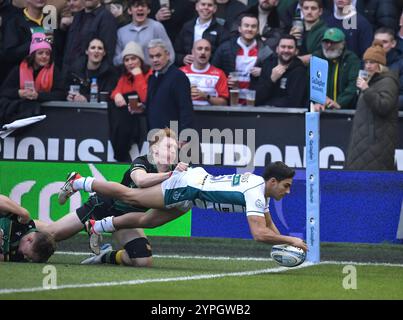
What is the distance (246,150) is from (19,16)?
4158 mm

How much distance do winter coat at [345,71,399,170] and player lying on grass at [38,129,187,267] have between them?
12.4 feet

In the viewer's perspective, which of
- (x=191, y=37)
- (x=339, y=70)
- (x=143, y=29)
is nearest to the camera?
(x=339, y=70)

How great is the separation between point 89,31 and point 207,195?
21.1 feet

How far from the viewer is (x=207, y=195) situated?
12.3 m

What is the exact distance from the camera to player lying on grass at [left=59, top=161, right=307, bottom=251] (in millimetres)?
12055

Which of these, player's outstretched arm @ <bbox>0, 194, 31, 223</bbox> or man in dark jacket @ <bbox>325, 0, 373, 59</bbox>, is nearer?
player's outstretched arm @ <bbox>0, 194, 31, 223</bbox>

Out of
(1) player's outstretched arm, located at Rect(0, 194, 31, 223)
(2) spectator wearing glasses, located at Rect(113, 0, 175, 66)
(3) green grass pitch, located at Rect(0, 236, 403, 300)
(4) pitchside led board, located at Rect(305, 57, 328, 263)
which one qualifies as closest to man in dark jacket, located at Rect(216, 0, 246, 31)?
(2) spectator wearing glasses, located at Rect(113, 0, 175, 66)

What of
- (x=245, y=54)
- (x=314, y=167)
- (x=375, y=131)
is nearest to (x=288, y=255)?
(x=314, y=167)

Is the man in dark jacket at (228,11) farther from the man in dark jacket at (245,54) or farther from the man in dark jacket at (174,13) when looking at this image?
the man in dark jacket at (245,54)

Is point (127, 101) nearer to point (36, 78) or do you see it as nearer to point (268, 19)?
point (36, 78)

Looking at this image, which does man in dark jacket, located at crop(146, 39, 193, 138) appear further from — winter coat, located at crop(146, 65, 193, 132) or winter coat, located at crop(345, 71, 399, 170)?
winter coat, located at crop(345, 71, 399, 170)

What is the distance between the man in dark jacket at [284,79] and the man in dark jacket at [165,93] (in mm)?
1202
